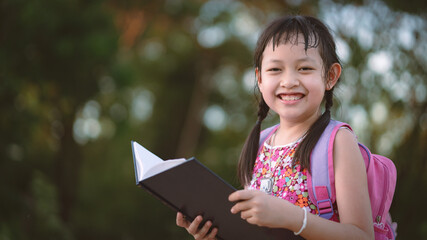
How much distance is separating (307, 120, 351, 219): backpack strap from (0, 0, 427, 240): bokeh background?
2.07 ft

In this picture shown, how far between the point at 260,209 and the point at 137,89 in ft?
44.8

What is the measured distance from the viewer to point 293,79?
1.59m

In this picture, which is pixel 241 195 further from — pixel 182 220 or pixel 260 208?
pixel 182 220

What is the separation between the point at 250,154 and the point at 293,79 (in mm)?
429

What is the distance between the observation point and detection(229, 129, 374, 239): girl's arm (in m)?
1.32

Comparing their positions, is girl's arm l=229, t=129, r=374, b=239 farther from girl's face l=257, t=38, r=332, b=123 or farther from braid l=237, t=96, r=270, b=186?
braid l=237, t=96, r=270, b=186

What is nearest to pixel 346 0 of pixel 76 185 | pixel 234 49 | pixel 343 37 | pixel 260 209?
pixel 343 37

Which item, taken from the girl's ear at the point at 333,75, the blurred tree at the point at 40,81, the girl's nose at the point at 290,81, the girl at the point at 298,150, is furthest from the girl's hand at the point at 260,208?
the blurred tree at the point at 40,81

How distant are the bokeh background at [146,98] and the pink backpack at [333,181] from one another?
601 mm

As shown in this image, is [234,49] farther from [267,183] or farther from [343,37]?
[267,183]

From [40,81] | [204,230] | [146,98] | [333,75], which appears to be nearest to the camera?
[204,230]

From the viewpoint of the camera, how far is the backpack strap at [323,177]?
4.84 ft

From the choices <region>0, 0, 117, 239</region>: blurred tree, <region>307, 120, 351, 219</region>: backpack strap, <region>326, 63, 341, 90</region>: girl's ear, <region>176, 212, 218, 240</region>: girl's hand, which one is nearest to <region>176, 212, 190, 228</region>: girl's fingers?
<region>176, 212, 218, 240</region>: girl's hand

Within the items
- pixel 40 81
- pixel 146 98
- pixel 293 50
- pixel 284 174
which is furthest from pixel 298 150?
pixel 146 98
